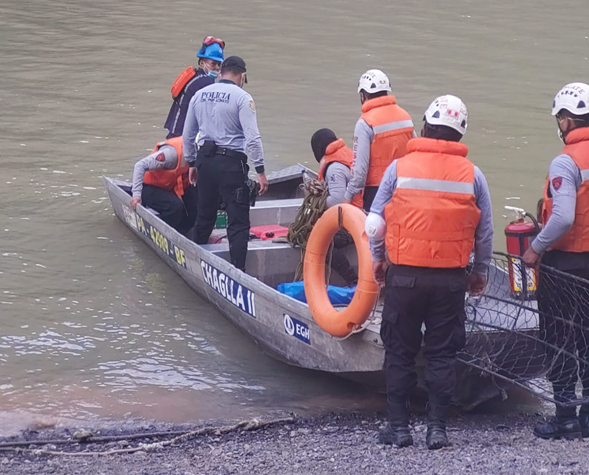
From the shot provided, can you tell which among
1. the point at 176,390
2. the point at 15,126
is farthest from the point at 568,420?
the point at 15,126

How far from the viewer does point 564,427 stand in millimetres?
5746

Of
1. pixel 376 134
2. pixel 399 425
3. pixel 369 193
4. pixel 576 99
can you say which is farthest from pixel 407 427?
pixel 376 134

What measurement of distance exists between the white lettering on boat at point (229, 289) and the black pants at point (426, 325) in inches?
79.8

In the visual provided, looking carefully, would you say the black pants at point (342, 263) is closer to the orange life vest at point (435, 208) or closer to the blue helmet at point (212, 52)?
the orange life vest at point (435, 208)

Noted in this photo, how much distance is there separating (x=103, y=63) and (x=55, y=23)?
398cm

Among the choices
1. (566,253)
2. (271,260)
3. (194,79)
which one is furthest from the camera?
(194,79)

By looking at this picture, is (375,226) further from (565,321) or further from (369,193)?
(369,193)

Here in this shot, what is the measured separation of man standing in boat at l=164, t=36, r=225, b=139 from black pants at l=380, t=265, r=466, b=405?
13.5ft

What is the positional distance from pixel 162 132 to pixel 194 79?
16.6ft

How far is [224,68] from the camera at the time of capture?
306 inches

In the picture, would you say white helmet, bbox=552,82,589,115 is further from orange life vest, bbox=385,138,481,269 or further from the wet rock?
the wet rock

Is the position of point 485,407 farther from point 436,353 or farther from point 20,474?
point 20,474

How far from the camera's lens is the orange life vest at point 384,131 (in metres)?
7.33

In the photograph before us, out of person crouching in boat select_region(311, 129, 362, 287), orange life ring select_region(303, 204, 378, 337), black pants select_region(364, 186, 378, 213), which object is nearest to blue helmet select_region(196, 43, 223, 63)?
person crouching in boat select_region(311, 129, 362, 287)
